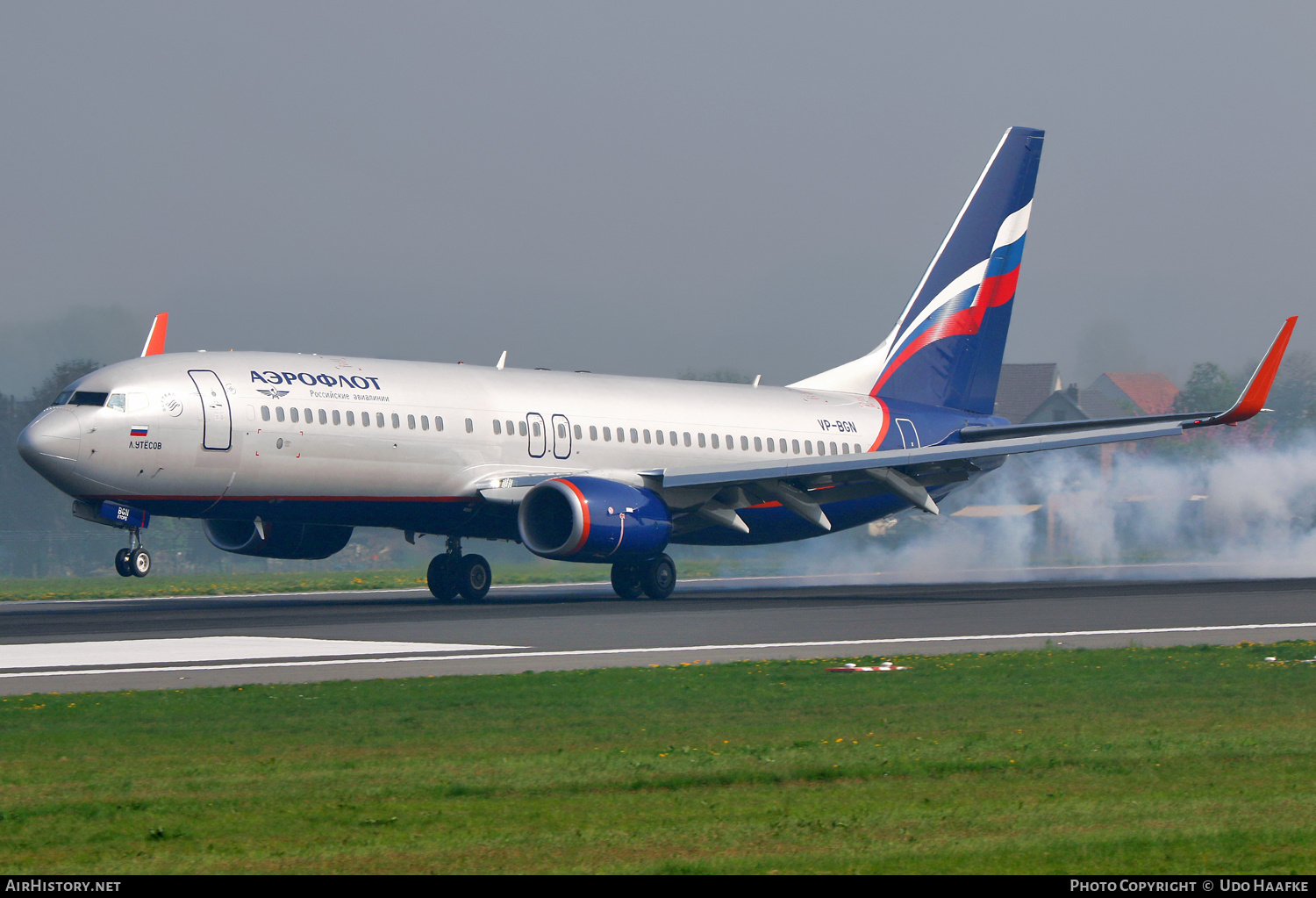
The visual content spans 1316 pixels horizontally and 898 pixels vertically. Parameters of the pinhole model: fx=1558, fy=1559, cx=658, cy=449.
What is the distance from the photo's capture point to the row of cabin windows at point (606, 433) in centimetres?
2992

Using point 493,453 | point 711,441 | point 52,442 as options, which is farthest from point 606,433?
point 52,442

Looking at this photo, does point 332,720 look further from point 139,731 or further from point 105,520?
point 105,520

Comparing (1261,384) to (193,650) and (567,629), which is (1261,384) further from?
(193,650)

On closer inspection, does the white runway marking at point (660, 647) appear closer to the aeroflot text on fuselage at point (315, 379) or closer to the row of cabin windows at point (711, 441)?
Result: the aeroflot text on fuselage at point (315, 379)

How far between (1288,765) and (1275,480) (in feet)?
126

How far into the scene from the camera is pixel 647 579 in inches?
1315

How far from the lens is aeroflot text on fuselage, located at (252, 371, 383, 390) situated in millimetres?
29969

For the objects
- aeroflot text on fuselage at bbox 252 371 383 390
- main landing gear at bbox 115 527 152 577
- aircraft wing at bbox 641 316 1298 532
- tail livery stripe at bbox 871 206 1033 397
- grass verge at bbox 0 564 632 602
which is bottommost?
grass verge at bbox 0 564 632 602

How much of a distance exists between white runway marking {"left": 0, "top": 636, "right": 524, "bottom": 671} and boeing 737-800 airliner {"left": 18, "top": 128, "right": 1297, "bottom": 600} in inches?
229

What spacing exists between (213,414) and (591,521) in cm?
735

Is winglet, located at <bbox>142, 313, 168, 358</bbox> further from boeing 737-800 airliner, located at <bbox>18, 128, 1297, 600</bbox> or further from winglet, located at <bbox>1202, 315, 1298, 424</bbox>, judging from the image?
winglet, located at <bbox>1202, 315, 1298, 424</bbox>

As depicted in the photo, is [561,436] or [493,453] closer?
[493,453]

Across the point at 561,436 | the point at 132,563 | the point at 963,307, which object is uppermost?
the point at 963,307

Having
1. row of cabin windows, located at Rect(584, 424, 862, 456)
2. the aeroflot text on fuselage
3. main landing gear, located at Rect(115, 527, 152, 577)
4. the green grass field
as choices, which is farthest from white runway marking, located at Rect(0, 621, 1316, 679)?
row of cabin windows, located at Rect(584, 424, 862, 456)
